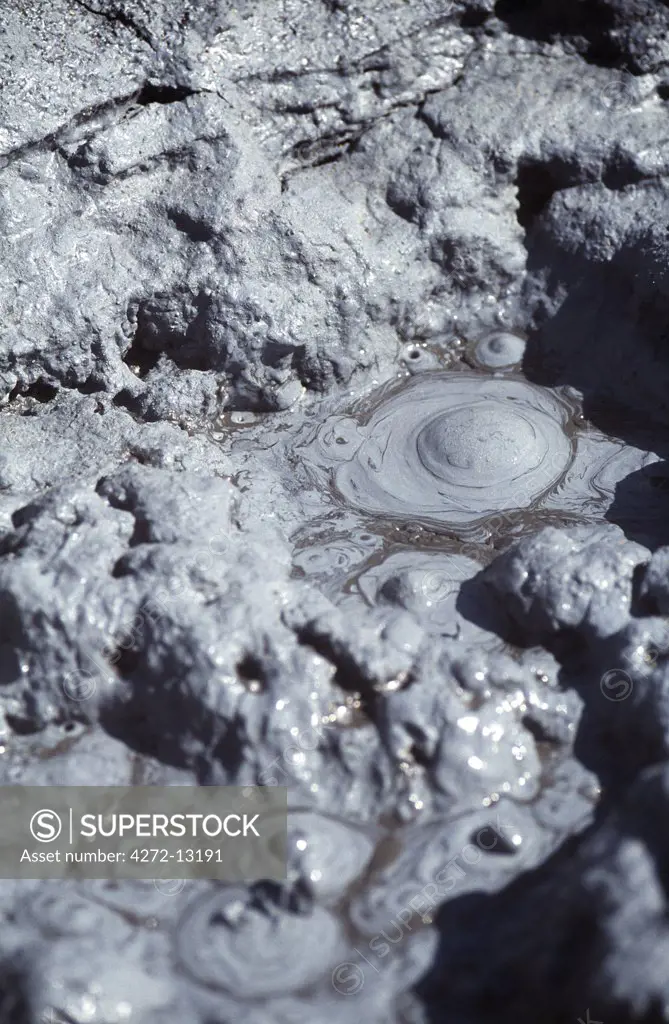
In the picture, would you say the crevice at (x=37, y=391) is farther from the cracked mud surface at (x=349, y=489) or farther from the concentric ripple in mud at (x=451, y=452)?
the concentric ripple in mud at (x=451, y=452)

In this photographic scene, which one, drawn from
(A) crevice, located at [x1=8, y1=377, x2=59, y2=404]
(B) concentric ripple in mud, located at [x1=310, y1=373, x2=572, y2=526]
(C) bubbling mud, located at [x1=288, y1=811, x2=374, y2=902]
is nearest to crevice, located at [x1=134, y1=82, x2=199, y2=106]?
(A) crevice, located at [x1=8, y1=377, x2=59, y2=404]

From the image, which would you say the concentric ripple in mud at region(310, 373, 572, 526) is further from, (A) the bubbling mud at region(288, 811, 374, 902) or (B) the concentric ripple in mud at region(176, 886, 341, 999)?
(B) the concentric ripple in mud at region(176, 886, 341, 999)

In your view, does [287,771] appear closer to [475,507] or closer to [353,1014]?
[353,1014]

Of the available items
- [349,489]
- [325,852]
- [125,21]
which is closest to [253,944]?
[325,852]

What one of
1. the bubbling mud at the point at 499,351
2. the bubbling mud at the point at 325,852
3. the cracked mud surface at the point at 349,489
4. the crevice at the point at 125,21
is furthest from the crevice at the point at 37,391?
the bubbling mud at the point at 325,852

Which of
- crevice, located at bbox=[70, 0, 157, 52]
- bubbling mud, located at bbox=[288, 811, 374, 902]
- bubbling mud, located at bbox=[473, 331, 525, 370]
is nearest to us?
bubbling mud, located at bbox=[288, 811, 374, 902]

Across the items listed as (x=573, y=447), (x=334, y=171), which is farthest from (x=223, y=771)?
(x=334, y=171)
